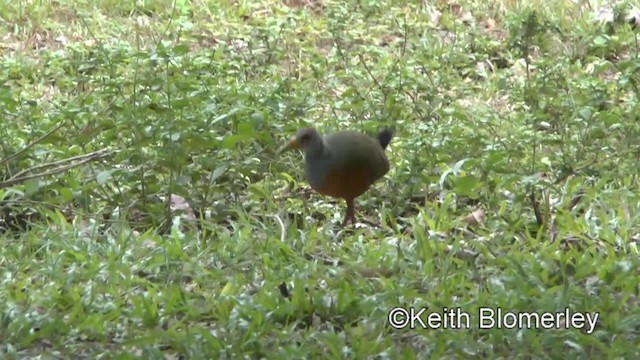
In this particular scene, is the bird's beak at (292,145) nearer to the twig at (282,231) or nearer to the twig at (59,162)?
the twig at (282,231)

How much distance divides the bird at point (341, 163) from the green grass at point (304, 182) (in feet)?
0.63

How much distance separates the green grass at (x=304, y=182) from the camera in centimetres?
510

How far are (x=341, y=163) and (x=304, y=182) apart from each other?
27.8 inches

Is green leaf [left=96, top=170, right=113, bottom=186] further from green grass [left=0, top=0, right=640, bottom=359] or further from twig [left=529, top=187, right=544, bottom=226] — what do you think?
twig [left=529, top=187, right=544, bottom=226]

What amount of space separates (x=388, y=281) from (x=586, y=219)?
1.22 m

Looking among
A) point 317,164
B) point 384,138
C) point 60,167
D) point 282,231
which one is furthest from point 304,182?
point 60,167

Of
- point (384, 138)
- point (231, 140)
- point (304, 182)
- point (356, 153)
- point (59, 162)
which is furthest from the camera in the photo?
point (304, 182)

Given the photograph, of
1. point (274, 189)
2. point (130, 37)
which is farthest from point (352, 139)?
point (130, 37)

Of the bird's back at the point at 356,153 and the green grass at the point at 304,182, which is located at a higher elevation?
the bird's back at the point at 356,153

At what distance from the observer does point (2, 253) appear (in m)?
5.87

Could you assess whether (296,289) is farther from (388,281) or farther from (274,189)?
(274,189)

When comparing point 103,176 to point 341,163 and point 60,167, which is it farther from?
point 341,163

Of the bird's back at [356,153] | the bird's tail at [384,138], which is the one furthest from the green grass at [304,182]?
the bird's back at [356,153]

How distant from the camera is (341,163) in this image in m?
6.43
